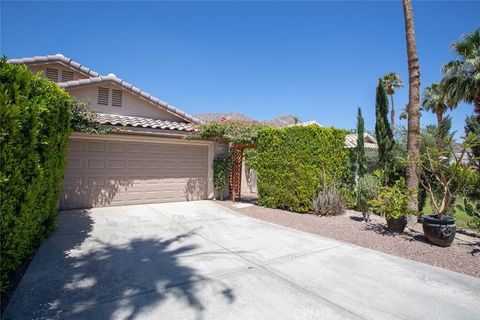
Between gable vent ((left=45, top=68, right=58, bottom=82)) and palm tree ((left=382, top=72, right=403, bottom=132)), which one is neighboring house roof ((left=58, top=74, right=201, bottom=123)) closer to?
gable vent ((left=45, top=68, right=58, bottom=82))

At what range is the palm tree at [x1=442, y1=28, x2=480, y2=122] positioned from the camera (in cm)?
1244

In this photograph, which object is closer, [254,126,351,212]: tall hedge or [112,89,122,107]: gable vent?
[254,126,351,212]: tall hedge

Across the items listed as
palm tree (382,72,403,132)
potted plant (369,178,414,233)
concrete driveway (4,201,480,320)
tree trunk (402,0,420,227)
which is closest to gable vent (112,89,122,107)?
concrete driveway (4,201,480,320)

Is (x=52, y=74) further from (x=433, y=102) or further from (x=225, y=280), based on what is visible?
(x=433, y=102)

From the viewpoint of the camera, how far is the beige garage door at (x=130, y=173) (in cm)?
931

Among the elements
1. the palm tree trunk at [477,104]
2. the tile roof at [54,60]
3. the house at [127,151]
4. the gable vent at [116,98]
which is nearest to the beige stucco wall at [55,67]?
the house at [127,151]

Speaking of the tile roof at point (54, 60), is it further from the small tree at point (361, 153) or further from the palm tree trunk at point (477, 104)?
the palm tree trunk at point (477, 104)

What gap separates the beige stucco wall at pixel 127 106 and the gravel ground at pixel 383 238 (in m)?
5.79

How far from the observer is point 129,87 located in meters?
11.5

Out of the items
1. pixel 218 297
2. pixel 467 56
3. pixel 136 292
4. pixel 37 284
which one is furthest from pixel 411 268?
pixel 467 56

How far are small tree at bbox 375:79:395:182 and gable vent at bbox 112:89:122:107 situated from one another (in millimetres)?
12003

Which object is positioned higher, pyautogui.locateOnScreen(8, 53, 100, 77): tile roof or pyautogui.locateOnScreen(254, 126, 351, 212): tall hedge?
pyautogui.locateOnScreen(8, 53, 100, 77): tile roof

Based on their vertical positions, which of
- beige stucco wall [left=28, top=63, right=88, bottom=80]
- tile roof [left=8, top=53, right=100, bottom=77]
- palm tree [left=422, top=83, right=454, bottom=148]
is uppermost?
palm tree [left=422, top=83, right=454, bottom=148]

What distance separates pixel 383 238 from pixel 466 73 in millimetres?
10975
